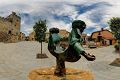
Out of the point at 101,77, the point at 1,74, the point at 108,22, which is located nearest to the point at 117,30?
the point at 108,22

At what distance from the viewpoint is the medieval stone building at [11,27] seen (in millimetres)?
58972

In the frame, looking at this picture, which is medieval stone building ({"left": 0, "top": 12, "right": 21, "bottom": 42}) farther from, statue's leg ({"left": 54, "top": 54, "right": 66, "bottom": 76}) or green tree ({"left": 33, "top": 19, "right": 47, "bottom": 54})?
statue's leg ({"left": 54, "top": 54, "right": 66, "bottom": 76})

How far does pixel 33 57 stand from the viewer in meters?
31.1

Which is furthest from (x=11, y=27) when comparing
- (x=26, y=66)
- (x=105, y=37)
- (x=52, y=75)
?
(x=52, y=75)

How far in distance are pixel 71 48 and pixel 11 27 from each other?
5812cm

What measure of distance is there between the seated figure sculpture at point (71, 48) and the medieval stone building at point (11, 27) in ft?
160

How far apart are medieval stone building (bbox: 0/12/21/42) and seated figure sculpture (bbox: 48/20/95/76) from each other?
48803 mm

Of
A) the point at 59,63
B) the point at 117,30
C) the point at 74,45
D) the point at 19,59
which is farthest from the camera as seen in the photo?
the point at 117,30

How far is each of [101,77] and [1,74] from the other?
8.78 meters

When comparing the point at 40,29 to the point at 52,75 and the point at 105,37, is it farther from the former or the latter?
the point at 105,37

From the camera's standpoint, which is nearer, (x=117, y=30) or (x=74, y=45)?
(x=74, y=45)

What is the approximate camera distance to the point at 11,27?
6353 cm

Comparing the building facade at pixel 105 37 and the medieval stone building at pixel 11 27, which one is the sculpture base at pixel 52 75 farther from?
the building facade at pixel 105 37

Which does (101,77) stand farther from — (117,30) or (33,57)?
(117,30)
